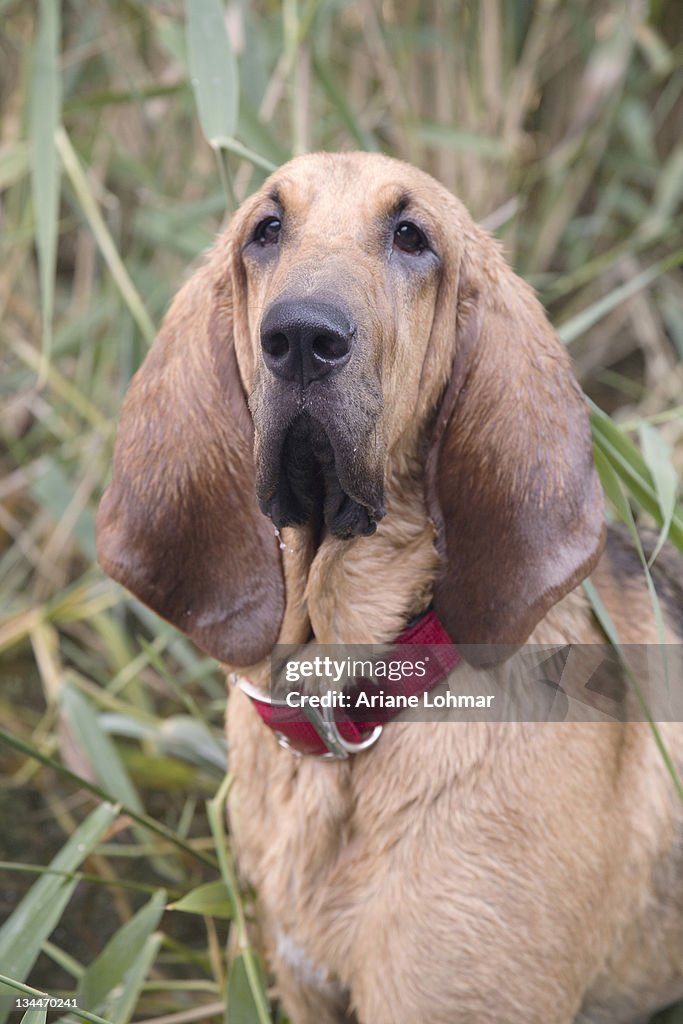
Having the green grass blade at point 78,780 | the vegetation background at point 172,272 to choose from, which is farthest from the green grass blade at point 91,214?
the green grass blade at point 78,780

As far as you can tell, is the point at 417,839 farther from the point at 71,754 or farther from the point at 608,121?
the point at 608,121

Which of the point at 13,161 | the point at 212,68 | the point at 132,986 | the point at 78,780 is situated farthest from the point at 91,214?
the point at 132,986

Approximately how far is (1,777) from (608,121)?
3.12 m

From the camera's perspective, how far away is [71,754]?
367 centimetres

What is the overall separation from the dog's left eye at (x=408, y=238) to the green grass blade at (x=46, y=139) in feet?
3.64

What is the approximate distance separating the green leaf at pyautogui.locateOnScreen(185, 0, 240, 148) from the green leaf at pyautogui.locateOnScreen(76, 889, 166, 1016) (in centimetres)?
172

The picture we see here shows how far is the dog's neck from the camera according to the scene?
2387 millimetres

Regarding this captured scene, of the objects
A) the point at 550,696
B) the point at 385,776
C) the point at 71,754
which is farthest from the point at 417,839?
the point at 71,754

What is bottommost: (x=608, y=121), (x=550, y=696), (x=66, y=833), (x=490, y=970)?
(x=66, y=833)

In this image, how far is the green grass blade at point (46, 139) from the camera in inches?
124

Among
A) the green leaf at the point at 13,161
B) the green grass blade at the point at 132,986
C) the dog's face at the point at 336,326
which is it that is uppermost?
the dog's face at the point at 336,326

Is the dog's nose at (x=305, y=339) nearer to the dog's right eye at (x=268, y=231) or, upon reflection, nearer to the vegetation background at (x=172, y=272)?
the dog's right eye at (x=268, y=231)

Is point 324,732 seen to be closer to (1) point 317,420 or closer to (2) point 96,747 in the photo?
(1) point 317,420

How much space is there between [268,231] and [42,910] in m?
1.47
